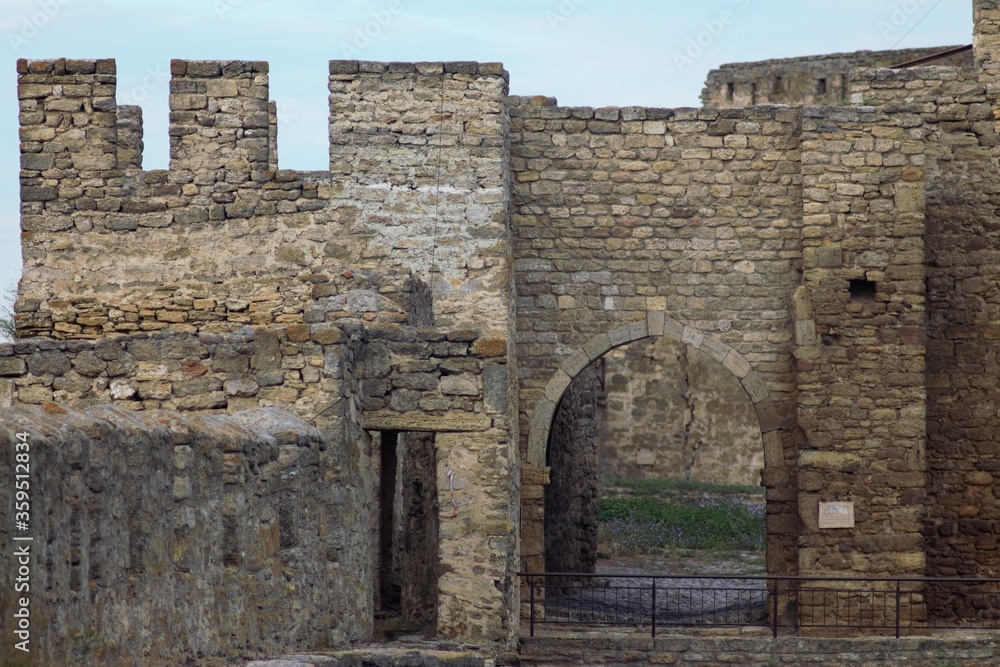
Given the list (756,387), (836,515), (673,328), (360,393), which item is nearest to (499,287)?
(673,328)

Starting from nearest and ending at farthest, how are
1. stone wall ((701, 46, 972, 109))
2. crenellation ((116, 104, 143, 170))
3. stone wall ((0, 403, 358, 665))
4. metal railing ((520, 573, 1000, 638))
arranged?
stone wall ((0, 403, 358, 665)), crenellation ((116, 104, 143, 170)), metal railing ((520, 573, 1000, 638)), stone wall ((701, 46, 972, 109))

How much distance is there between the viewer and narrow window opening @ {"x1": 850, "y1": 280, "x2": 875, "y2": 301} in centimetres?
1341

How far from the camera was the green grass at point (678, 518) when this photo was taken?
61.0ft

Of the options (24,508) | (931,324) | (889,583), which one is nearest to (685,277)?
(931,324)

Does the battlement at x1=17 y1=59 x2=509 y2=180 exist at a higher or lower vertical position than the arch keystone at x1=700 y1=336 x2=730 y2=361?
higher

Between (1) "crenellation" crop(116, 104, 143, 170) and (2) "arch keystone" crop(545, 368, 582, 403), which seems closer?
(1) "crenellation" crop(116, 104, 143, 170)

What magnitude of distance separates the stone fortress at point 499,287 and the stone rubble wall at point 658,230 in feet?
0.07

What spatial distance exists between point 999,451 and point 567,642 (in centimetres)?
448

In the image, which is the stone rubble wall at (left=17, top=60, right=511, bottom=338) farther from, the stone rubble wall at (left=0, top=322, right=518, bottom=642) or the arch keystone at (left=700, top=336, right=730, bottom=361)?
the stone rubble wall at (left=0, top=322, right=518, bottom=642)

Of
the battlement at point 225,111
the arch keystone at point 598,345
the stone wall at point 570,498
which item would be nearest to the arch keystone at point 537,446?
the arch keystone at point 598,345

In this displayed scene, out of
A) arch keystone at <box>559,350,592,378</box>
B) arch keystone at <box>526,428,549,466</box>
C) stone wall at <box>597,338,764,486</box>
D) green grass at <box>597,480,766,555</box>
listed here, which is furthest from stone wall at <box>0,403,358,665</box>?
stone wall at <box>597,338,764,486</box>

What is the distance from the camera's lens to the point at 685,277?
45.0ft

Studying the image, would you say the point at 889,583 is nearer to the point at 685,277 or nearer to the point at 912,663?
the point at 912,663

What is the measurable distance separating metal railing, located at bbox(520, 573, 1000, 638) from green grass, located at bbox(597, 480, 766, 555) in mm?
4001
